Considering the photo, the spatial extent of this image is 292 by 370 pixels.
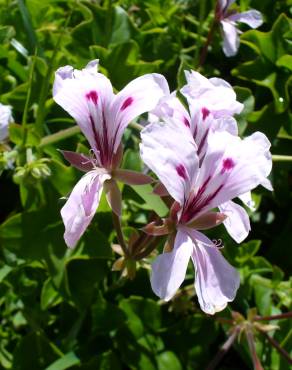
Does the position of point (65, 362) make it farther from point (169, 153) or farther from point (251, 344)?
point (169, 153)

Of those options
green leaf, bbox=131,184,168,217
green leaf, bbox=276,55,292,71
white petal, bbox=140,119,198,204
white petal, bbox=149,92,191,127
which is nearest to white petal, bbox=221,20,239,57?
green leaf, bbox=276,55,292,71

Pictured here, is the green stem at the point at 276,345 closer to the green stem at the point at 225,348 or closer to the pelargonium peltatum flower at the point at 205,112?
the green stem at the point at 225,348

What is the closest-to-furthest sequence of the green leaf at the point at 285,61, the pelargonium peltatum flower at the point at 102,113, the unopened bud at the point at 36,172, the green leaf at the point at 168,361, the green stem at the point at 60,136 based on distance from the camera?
the pelargonium peltatum flower at the point at 102,113 → the unopened bud at the point at 36,172 → the green stem at the point at 60,136 → the green leaf at the point at 168,361 → the green leaf at the point at 285,61

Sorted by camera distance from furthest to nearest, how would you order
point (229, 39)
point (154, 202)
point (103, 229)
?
point (229, 39), point (103, 229), point (154, 202)

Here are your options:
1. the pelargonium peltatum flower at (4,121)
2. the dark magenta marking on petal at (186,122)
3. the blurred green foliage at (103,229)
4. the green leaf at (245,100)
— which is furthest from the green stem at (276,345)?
the pelargonium peltatum flower at (4,121)

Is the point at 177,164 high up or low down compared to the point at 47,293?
up

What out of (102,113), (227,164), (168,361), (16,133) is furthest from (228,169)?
(168,361)

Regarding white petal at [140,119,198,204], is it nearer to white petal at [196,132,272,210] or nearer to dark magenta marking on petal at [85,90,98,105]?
white petal at [196,132,272,210]

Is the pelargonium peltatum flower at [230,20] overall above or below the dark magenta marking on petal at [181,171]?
below
